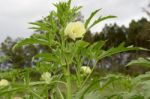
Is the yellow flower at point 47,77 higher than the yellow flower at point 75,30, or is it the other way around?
the yellow flower at point 75,30

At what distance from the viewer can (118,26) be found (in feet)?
169

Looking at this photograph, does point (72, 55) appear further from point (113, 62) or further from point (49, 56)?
point (113, 62)

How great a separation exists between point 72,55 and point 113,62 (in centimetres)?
4135

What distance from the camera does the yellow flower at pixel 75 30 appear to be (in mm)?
2473

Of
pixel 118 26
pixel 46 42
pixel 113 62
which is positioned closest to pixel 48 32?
pixel 46 42

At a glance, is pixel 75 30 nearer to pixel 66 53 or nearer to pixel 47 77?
pixel 66 53

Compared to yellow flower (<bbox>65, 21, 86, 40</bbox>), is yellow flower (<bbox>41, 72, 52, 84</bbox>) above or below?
below

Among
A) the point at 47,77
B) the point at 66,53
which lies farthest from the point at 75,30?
the point at 47,77

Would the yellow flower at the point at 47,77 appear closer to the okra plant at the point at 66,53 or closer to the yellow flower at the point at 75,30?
the okra plant at the point at 66,53

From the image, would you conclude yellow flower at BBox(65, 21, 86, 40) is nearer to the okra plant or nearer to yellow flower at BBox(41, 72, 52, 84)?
the okra plant

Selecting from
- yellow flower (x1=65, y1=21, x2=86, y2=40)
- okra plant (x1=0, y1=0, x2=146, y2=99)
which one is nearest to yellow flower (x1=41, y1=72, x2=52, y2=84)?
okra plant (x1=0, y1=0, x2=146, y2=99)

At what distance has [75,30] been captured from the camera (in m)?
2.55

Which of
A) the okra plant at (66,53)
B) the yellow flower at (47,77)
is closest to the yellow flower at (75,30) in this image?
the okra plant at (66,53)

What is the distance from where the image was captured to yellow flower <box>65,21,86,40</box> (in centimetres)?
247
